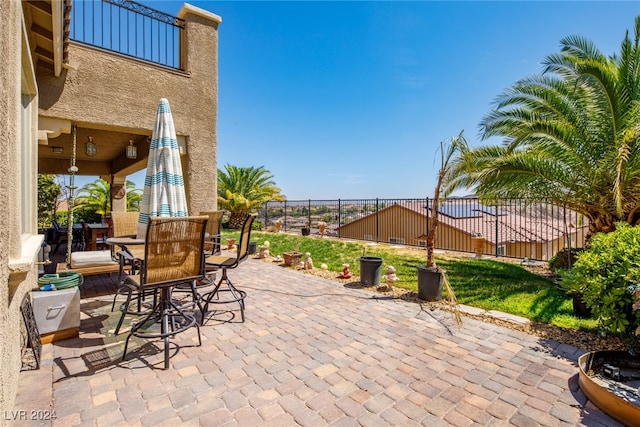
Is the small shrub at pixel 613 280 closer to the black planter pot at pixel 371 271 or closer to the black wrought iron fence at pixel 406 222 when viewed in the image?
the black planter pot at pixel 371 271

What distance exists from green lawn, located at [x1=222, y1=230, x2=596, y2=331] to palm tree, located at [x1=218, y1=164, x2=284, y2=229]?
7.54 meters

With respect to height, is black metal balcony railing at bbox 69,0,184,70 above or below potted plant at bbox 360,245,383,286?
above

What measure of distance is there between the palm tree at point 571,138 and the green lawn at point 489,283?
5.57ft

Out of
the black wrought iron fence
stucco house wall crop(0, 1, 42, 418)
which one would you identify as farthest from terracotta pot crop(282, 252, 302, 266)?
the black wrought iron fence

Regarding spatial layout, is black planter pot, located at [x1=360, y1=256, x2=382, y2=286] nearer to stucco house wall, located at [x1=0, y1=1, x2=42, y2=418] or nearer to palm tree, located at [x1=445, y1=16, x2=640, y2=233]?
palm tree, located at [x1=445, y1=16, x2=640, y2=233]

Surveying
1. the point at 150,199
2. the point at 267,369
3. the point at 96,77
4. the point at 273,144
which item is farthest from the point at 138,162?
the point at 273,144

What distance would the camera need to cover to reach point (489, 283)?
18.0 ft

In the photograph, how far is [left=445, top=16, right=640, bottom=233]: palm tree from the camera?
5.21m

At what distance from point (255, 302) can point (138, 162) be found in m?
5.79

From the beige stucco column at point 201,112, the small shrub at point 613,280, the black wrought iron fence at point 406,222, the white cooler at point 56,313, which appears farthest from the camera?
the black wrought iron fence at point 406,222

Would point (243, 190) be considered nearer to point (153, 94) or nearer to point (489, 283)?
point (153, 94)

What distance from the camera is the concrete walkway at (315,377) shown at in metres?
2.05

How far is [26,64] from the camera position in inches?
115

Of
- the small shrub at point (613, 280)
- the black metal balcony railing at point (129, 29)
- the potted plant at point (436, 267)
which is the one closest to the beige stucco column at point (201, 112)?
the black metal balcony railing at point (129, 29)
